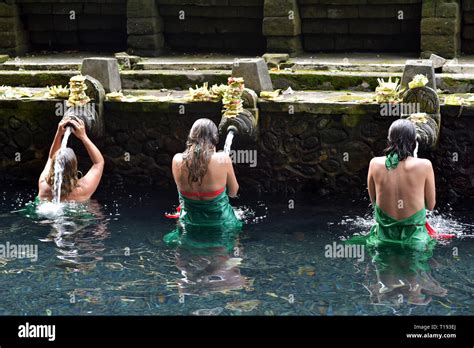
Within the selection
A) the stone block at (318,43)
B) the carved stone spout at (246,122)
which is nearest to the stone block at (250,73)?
the carved stone spout at (246,122)

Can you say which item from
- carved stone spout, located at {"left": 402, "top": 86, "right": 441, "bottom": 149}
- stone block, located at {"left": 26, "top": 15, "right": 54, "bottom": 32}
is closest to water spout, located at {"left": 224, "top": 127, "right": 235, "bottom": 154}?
carved stone spout, located at {"left": 402, "top": 86, "right": 441, "bottom": 149}

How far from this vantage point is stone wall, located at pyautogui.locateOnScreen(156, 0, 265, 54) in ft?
50.3

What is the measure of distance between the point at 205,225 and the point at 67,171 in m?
1.72

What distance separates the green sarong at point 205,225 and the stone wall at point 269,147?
73.3 inches

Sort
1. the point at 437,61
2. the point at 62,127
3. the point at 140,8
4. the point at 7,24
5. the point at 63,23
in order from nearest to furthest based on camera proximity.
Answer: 1. the point at 62,127
2. the point at 437,61
3. the point at 140,8
4. the point at 7,24
5. the point at 63,23

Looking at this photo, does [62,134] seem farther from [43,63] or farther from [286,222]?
[43,63]

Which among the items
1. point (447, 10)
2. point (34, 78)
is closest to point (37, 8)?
point (34, 78)

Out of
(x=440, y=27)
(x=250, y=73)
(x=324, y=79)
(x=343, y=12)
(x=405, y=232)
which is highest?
(x=343, y=12)

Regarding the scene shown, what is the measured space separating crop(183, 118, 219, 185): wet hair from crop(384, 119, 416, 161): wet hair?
192cm

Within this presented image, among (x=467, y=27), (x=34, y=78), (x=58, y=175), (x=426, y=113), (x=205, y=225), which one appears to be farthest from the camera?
(x=467, y=27)

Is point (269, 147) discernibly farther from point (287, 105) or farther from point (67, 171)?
point (67, 171)

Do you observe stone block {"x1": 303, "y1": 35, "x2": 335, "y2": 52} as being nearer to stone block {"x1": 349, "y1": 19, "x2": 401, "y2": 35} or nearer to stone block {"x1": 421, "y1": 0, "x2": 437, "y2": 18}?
stone block {"x1": 349, "y1": 19, "x2": 401, "y2": 35}

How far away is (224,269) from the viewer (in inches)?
354

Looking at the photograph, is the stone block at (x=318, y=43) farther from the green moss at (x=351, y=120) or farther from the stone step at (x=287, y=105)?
the green moss at (x=351, y=120)
